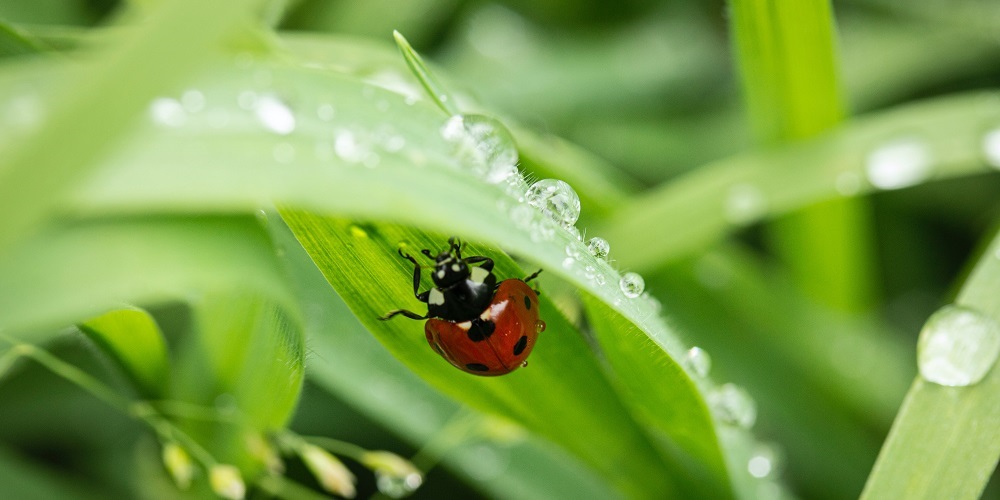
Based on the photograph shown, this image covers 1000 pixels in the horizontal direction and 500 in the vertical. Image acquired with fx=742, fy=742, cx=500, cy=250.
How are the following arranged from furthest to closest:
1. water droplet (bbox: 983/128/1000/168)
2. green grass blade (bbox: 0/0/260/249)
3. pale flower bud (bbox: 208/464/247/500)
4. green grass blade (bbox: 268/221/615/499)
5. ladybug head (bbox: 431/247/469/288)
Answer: water droplet (bbox: 983/128/1000/168), green grass blade (bbox: 268/221/615/499), pale flower bud (bbox: 208/464/247/500), ladybug head (bbox: 431/247/469/288), green grass blade (bbox: 0/0/260/249)

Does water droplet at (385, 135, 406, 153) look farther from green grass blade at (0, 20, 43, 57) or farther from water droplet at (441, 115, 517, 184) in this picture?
green grass blade at (0, 20, 43, 57)

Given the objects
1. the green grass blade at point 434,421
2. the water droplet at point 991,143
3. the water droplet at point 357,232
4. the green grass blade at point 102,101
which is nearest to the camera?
the green grass blade at point 102,101

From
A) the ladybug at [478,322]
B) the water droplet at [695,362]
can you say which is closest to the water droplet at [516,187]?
the ladybug at [478,322]

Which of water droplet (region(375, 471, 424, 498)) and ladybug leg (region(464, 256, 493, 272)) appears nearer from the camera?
ladybug leg (region(464, 256, 493, 272))

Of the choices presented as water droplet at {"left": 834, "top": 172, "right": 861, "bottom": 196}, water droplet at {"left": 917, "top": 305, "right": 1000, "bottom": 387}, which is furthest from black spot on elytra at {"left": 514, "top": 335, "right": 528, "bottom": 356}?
water droplet at {"left": 834, "top": 172, "right": 861, "bottom": 196}

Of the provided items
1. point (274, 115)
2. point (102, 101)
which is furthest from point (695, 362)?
point (102, 101)

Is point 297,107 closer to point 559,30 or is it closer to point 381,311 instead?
point 381,311

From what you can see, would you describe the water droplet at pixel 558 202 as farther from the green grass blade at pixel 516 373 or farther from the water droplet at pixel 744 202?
the water droplet at pixel 744 202
